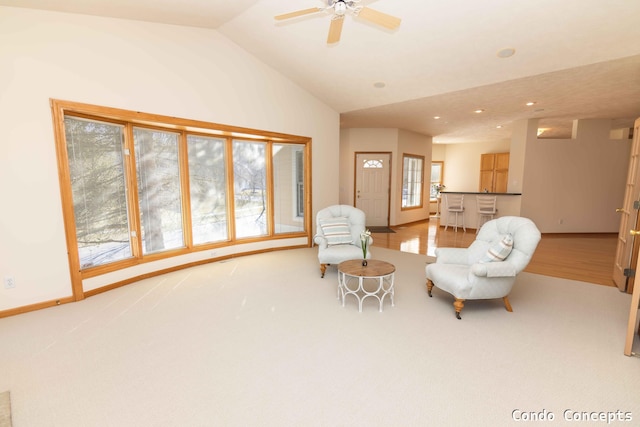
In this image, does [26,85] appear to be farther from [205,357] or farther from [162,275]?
[205,357]

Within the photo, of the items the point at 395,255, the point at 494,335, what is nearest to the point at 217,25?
the point at 395,255

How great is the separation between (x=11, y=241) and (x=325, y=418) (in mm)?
3484

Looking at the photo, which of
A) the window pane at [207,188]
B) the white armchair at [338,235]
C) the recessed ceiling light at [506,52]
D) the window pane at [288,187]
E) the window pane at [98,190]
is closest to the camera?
the window pane at [98,190]

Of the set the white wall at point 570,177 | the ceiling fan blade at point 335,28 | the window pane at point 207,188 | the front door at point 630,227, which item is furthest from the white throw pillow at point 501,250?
the white wall at point 570,177

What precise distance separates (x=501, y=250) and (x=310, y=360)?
2142mm

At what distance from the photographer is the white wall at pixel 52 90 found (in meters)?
2.85

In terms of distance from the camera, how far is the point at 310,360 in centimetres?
224

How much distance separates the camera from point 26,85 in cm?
288

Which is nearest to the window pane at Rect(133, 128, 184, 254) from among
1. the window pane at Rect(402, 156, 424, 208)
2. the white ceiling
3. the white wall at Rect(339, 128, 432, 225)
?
the white ceiling

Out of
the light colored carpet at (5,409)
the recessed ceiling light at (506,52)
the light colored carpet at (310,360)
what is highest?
the recessed ceiling light at (506,52)

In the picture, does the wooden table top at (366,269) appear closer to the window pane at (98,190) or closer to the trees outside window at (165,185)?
the trees outside window at (165,185)

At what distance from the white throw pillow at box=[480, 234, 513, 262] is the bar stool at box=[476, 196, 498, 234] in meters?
4.53

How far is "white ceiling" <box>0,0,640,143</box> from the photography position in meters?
3.03

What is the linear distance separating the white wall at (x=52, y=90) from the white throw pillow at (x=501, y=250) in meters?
4.11
